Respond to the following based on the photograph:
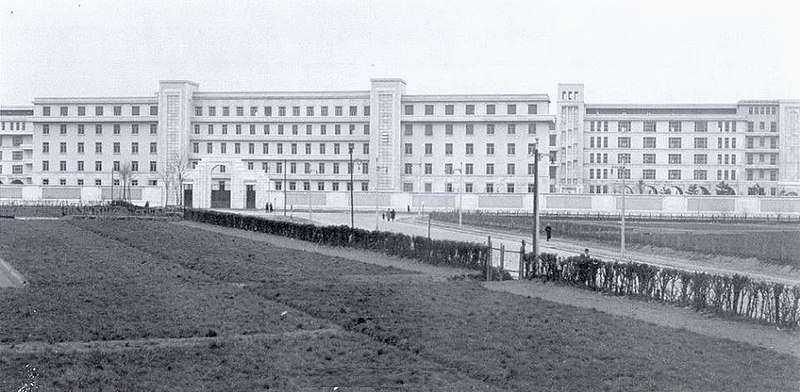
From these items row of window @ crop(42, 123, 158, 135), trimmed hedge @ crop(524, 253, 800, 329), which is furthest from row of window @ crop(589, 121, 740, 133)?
trimmed hedge @ crop(524, 253, 800, 329)

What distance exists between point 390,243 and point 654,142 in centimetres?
8914

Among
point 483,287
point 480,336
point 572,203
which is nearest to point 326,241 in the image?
point 483,287

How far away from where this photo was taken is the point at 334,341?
40.8 feet

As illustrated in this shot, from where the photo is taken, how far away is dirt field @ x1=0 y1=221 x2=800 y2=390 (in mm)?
10086

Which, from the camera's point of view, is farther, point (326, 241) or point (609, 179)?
point (609, 179)

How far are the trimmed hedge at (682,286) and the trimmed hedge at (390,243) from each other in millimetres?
2024

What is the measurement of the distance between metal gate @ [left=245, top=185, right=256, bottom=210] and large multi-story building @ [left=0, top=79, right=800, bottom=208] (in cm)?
10

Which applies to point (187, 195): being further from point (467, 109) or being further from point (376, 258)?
point (376, 258)

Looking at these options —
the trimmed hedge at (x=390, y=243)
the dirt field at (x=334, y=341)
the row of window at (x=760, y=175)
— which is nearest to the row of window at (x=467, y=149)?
the row of window at (x=760, y=175)

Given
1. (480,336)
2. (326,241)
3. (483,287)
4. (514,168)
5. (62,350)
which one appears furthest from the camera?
(514,168)

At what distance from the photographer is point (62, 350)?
1155 centimetres

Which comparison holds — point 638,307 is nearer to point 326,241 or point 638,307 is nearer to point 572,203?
point 326,241

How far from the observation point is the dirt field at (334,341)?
1009 centimetres

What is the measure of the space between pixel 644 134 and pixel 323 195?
159ft
